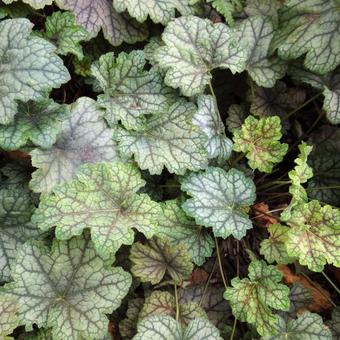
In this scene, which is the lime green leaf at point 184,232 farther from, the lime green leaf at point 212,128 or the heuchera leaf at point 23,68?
the heuchera leaf at point 23,68

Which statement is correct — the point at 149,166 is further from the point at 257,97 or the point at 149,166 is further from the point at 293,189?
the point at 257,97

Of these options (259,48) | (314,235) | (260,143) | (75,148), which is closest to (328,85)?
(259,48)

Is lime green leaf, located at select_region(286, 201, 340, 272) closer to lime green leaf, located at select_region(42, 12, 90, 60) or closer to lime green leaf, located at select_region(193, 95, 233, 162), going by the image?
lime green leaf, located at select_region(193, 95, 233, 162)

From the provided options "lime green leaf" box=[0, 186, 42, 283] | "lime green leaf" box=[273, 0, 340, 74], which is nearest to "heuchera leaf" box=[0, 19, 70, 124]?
"lime green leaf" box=[0, 186, 42, 283]

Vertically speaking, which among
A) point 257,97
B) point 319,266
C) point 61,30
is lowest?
point 319,266

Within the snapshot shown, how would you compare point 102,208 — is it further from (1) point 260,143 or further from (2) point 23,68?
(1) point 260,143

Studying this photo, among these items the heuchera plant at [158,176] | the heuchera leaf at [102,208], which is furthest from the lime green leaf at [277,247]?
the heuchera leaf at [102,208]

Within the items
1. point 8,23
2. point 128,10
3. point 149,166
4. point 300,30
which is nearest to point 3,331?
point 149,166
